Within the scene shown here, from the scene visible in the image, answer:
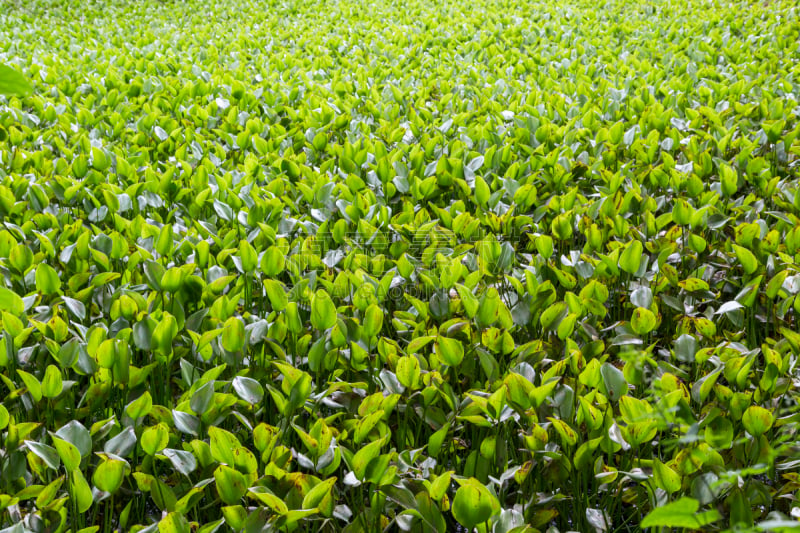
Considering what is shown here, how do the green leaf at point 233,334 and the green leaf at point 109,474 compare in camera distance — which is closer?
the green leaf at point 109,474

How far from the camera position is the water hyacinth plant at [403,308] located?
4.97 ft

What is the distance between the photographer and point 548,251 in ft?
7.92

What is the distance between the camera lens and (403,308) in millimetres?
2355

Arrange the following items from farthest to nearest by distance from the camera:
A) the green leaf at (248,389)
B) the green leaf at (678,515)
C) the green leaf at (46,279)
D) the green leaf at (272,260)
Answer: the green leaf at (272,260), the green leaf at (46,279), the green leaf at (248,389), the green leaf at (678,515)

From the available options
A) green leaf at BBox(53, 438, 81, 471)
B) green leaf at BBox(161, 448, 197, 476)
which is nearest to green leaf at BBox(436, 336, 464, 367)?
green leaf at BBox(161, 448, 197, 476)

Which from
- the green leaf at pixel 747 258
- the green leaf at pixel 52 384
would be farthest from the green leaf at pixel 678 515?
the green leaf at pixel 747 258

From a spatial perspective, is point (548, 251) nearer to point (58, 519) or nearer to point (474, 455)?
point (474, 455)

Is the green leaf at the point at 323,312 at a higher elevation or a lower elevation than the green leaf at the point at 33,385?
higher

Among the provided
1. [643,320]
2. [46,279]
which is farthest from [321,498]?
[46,279]

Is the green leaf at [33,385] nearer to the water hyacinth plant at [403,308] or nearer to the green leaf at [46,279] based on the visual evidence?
the water hyacinth plant at [403,308]

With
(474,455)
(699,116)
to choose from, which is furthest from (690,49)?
(474,455)

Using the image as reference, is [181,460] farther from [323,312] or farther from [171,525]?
[323,312]

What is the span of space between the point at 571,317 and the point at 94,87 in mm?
4185

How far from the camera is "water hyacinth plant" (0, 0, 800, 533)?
1.51m
